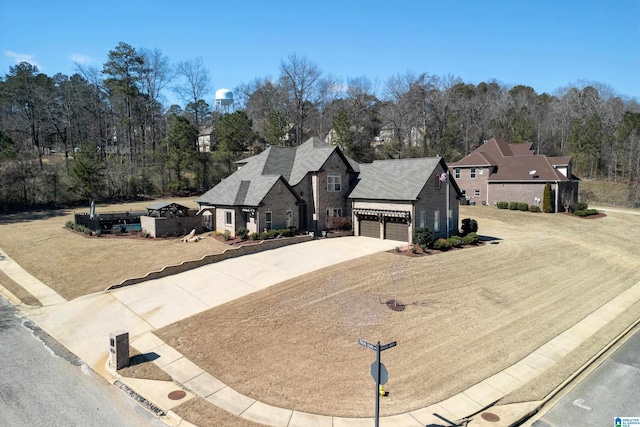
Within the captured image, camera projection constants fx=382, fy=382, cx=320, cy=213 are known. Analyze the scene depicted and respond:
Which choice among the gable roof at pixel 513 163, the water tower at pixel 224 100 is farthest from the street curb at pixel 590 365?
the water tower at pixel 224 100

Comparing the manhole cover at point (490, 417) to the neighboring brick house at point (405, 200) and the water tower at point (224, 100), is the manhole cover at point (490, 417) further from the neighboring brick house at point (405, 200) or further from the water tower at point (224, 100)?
the water tower at point (224, 100)

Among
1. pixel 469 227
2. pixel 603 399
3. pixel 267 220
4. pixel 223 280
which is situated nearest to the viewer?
pixel 603 399

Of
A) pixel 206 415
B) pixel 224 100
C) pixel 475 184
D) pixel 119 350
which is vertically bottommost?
pixel 206 415

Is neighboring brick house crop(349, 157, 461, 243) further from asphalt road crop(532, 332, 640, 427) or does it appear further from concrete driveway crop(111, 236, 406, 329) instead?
asphalt road crop(532, 332, 640, 427)

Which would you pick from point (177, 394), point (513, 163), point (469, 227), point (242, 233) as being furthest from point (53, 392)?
point (513, 163)

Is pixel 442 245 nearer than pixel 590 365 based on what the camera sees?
No

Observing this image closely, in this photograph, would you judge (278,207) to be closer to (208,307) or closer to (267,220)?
(267,220)
